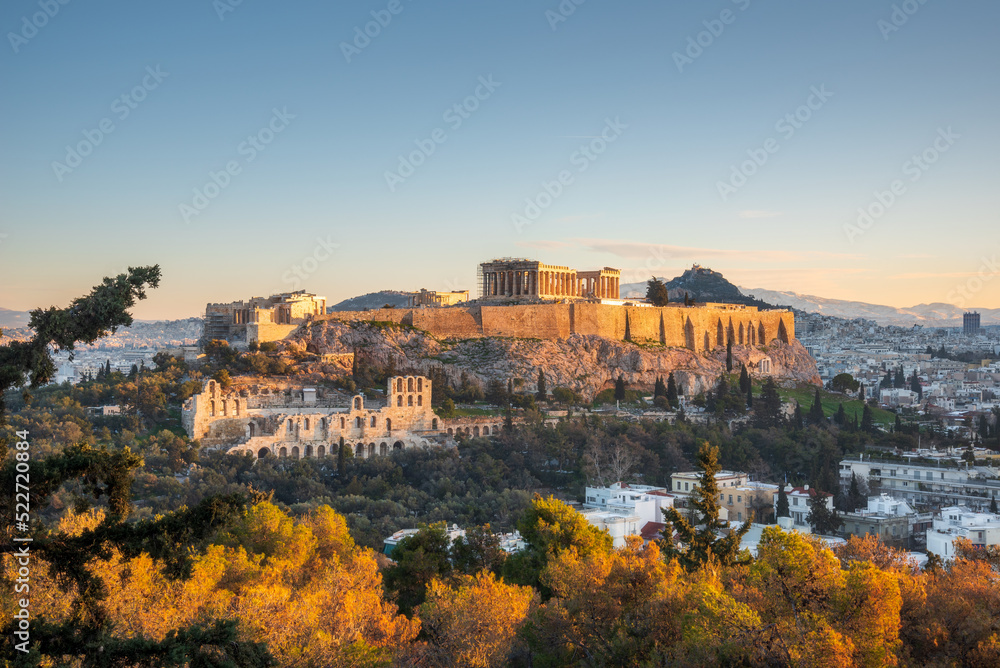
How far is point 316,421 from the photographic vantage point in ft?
147

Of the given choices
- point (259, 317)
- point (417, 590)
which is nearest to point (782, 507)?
point (417, 590)

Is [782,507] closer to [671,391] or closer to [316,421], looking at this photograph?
[671,391]

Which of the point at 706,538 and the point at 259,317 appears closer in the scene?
the point at 706,538

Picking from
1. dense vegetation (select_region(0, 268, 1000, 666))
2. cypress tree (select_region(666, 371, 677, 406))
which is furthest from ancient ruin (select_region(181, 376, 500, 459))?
cypress tree (select_region(666, 371, 677, 406))

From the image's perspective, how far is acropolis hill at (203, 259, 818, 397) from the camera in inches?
2124

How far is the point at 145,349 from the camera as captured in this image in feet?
440

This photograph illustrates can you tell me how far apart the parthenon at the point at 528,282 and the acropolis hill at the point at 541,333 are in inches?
2.5

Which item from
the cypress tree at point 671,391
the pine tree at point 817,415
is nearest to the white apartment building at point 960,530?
the pine tree at point 817,415

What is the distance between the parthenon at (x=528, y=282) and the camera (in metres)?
64.9

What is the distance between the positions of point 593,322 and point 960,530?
2989 cm

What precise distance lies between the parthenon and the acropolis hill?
6cm

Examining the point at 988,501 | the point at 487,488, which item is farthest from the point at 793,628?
the point at 988,501

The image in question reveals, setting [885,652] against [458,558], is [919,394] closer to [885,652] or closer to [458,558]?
[458,558]

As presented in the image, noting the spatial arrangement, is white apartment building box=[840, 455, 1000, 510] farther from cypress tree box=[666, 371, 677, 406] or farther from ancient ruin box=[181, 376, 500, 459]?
ancient ruin box=[181, 376, 500, 459]
